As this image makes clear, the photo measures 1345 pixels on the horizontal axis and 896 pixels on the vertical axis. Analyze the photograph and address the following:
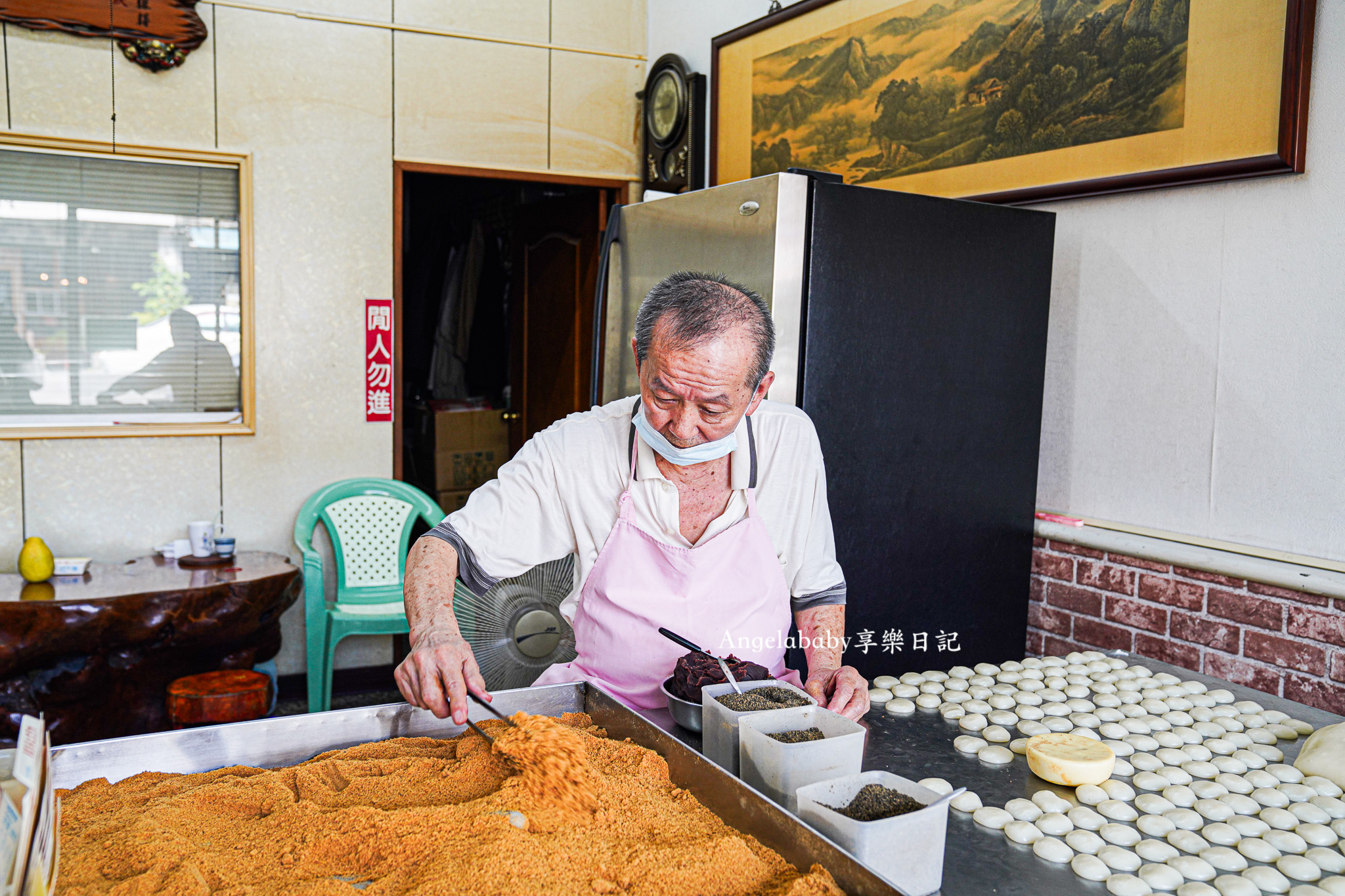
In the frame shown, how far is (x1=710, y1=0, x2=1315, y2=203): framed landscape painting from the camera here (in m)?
2.23

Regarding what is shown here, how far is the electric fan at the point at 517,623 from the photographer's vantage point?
115 inches

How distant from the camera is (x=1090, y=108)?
8.48ft

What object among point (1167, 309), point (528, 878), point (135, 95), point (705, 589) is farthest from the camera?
point (135, 95)

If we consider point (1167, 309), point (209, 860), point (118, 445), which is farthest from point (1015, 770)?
point (118, 445)

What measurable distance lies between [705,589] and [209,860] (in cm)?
100

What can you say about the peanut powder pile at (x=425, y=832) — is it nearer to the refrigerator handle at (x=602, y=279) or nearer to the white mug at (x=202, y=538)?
the refrigerator handle at (x=602, y=279)

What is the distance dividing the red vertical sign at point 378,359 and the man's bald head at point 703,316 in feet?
9.14

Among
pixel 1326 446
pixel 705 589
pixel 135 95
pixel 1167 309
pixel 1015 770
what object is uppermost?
pixel 135 95

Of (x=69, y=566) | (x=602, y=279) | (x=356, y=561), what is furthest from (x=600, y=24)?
(x=69, y=566)

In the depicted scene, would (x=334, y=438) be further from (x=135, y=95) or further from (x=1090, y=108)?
(x=1090, y=108)

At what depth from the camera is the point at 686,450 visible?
5.61 ft

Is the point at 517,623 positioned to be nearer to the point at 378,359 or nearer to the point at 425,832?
the point at 378,359

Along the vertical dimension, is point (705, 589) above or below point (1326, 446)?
below

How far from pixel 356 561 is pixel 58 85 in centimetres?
221
